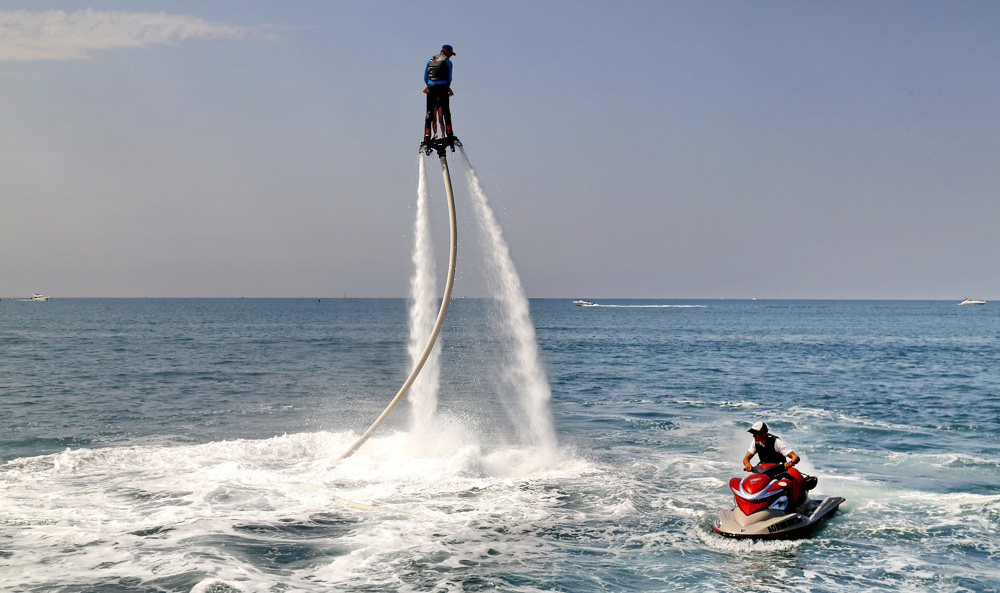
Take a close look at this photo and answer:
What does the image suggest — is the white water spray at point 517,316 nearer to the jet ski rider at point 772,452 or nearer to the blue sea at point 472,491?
the blue sea at point 472,491

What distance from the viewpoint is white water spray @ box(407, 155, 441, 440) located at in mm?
A: 18344

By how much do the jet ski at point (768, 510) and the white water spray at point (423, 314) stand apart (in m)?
7.90

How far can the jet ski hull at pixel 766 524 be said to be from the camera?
1340cm

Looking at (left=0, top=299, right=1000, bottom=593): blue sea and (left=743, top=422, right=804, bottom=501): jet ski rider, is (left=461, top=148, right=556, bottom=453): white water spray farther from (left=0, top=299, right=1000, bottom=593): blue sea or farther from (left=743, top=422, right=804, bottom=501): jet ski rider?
(left=743, top=422, right=804, bottom=501): jet ski rider

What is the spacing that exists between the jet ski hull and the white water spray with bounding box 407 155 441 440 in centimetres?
790

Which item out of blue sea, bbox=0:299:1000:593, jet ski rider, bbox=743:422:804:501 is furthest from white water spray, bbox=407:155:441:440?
jet ski rider, bbox=743:422:804:501

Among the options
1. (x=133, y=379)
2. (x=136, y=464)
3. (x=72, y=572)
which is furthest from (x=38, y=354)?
(x=72, y=572)

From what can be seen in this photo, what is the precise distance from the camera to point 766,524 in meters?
13.5

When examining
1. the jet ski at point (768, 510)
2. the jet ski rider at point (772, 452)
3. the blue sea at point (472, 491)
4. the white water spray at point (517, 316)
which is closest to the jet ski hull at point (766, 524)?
the jet ski at point (768, 510)

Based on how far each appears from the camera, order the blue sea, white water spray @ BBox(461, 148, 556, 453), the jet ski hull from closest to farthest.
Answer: the blue sea
the jet ski hull
white water spray @ BBox(461, 148, 556, 453)

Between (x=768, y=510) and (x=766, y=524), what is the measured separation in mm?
279

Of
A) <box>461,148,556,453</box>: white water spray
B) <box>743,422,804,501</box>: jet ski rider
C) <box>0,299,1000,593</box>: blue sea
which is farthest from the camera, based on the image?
<box>461,148,556,453</box>: white water spray

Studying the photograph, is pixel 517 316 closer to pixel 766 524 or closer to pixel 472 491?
pixel 472 491

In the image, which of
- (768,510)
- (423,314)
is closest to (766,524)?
(768,510)
